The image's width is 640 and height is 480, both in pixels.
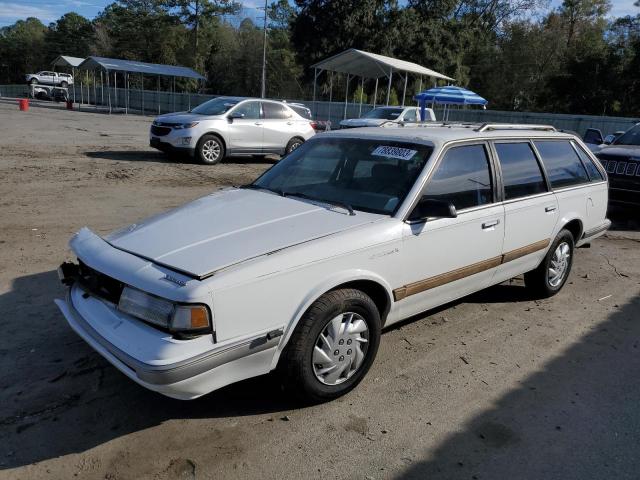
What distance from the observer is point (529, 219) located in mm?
4641

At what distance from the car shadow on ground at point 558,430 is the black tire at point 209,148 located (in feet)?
34.0

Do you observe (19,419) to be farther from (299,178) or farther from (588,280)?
(588,280)

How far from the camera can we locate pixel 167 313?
2725 mm

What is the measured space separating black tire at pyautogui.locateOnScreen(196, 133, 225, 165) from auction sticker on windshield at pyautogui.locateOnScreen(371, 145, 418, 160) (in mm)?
9469

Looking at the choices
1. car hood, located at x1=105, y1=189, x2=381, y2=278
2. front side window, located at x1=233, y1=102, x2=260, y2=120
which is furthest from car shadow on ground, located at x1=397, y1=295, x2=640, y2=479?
front side window, located at x1=233, y1=102, x2=260, y2=120

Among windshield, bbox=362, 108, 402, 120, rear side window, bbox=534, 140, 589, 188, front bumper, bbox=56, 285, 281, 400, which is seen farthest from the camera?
windshield, bbox=362, 108, 402, 120

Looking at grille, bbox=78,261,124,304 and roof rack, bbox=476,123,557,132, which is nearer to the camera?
grille, bbox=78,261,124,304

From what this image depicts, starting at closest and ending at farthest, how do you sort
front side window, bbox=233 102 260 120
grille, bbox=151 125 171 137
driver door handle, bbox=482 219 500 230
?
1. driver door handle, bbox=482 219 500 230
2. grille, bbox=151 125 171 137
3. front side window, bbox=233 102 260 120

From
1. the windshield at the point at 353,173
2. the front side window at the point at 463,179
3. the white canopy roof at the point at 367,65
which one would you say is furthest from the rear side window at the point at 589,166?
the white canopy roof at the point at 367,65

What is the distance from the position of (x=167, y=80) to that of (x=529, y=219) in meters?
64.1

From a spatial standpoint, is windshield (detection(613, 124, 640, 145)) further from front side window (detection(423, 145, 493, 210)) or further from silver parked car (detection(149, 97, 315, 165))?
front side window (detection(423, 145, 493, 210))

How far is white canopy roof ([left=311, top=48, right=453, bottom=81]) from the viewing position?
22.9 m

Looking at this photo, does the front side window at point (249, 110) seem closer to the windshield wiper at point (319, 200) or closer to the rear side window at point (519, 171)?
the rear side window at point (519, 171)

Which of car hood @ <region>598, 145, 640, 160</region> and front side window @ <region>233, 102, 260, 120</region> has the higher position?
front side window @ <region>233, 102, 260, 120</region>
